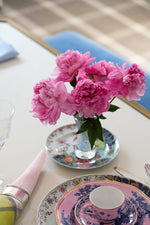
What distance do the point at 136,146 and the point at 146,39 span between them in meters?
2.16

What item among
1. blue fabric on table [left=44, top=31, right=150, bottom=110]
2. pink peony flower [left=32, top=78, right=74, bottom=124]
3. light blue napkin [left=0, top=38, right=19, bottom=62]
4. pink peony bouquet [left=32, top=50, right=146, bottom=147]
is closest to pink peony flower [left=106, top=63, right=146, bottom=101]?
pink peony bouquet [left=32, top=50, right=146, bottom=147]

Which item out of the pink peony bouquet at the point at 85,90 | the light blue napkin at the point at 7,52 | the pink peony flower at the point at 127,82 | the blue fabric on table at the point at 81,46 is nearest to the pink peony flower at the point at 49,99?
the pink peony bouquet at the point at 85,90

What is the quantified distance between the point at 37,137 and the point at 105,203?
350 mm

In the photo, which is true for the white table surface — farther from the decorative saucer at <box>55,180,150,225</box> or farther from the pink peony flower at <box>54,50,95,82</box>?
the pink peony flower at <box>54,50,95,82</box>

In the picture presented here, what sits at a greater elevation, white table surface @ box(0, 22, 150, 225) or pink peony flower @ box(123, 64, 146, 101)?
pink peony flower @ box(123, 64, 146, 101)

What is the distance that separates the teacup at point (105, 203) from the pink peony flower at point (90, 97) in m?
0.15

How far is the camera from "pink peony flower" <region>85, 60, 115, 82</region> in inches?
31.0

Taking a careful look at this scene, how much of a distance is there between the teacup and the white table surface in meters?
0.13

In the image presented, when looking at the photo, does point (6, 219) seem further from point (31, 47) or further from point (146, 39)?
point (146, 39)

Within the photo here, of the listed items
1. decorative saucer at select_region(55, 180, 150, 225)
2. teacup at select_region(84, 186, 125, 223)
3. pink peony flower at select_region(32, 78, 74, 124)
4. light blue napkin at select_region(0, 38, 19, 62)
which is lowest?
Result: light blue napkin at select_region(0, 38, 19, 62)

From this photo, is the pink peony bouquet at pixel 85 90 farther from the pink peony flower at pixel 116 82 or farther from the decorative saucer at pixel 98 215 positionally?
the decorative saucer at pixel 98 215

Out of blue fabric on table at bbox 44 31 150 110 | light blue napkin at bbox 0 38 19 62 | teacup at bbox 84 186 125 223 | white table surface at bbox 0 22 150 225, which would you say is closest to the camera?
teacup at bbox 84 186 125 223

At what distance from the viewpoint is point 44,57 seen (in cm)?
145

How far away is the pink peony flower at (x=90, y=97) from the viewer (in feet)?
2.37
